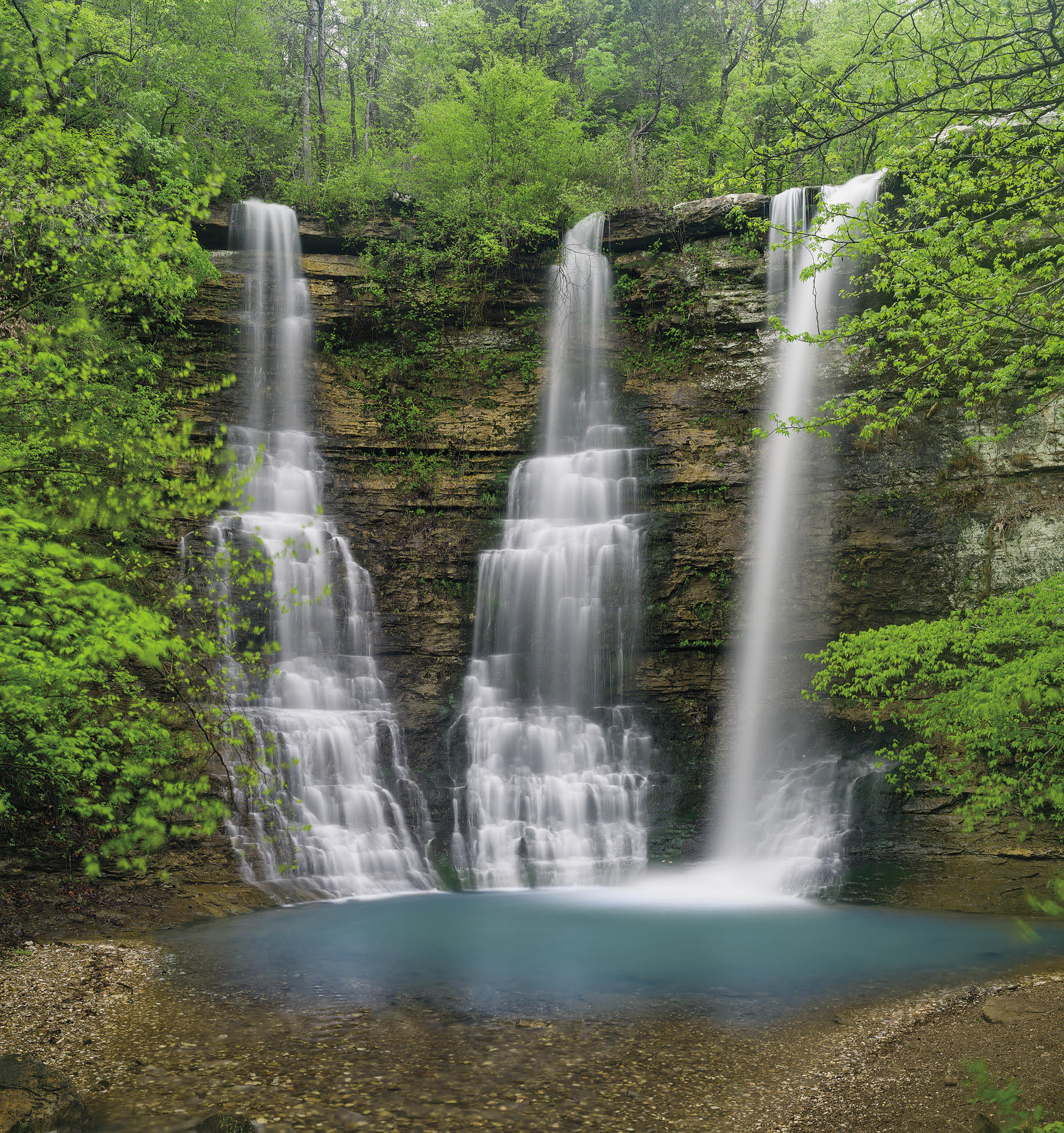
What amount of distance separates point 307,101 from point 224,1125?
90.5 ft

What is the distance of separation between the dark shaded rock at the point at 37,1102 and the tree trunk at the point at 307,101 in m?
20.8

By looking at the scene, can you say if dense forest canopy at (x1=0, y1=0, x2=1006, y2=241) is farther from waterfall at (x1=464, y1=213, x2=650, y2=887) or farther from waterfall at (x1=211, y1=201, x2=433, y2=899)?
waterfall at (x1=464, y1=213, x2=650, y2=887)

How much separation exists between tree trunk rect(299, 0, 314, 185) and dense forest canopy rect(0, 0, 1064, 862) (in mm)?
158

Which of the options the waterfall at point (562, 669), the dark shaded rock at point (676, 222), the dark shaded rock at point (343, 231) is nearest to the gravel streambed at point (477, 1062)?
the waterfall at point (562, 669)

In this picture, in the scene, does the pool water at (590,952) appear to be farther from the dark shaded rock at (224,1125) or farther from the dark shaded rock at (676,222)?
the dark shaded rock at (676,222)

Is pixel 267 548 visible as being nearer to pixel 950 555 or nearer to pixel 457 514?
pixel 457 514

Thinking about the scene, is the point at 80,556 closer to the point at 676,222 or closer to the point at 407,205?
the point at 676,222

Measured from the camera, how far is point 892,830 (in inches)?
499

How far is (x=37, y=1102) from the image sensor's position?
4.58 metres

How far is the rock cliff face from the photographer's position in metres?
13.9

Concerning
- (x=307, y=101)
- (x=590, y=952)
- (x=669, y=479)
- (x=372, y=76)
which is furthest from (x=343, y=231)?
(x=372, y=76)

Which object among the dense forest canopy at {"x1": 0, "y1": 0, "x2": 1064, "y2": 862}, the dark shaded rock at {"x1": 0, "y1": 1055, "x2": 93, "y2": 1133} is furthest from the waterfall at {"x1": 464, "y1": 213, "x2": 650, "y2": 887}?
the dark shaded rock at {"x1": 0, "y1": 1055, "x2": 93, "y2": 1133}

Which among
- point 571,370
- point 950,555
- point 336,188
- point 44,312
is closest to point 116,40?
point 336,188

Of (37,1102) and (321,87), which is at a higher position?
(321,87)
